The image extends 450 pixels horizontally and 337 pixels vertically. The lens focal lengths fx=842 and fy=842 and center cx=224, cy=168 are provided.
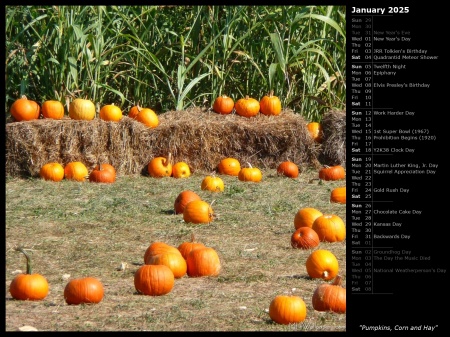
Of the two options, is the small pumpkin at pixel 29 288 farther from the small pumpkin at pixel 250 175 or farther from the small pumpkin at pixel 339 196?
the small pumpkin at pixel 250 175

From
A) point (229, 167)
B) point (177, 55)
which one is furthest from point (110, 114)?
point (177, 55)

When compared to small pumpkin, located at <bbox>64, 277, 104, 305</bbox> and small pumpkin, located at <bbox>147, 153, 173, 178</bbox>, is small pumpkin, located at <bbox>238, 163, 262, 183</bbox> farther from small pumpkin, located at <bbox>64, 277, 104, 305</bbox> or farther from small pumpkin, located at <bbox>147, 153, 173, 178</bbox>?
small pumpkin, located at <bbox>64, 277, 104, 305</bbox>

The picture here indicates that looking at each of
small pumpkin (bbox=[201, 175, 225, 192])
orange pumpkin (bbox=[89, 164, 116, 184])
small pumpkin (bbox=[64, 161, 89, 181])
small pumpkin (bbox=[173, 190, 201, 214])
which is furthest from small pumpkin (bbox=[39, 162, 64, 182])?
small pumpkin (bbox=[173, 190, 201, 214])

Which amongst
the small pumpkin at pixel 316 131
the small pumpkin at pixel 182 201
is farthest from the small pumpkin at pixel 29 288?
the small pumpkin at pixel 316 131

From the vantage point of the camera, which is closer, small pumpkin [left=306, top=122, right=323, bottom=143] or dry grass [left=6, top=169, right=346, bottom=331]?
dry grass [left=6, top=169, right=346, bottom=331]

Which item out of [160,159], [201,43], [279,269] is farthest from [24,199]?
[201,43]

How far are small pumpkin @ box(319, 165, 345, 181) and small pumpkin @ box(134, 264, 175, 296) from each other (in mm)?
5093

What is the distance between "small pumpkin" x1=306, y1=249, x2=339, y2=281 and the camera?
5805 mm

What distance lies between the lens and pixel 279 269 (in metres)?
6.21

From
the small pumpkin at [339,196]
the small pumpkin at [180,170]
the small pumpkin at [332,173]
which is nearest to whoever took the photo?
the small pumpkin at [339,196]

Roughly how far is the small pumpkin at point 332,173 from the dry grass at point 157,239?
0.62ft

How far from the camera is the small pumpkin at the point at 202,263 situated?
5918 mm

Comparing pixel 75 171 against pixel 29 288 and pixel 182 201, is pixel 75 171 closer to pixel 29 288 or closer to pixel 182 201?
pixel 182 201
